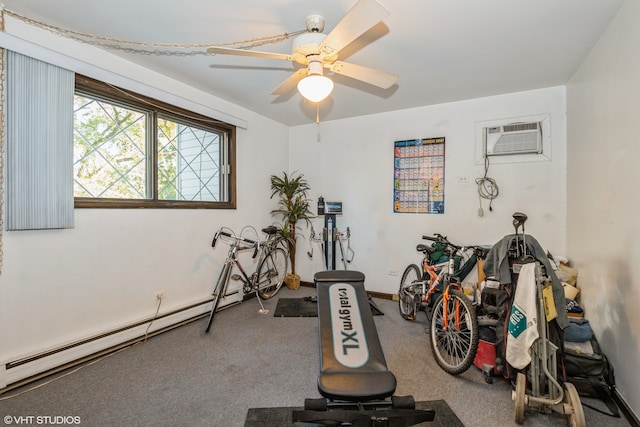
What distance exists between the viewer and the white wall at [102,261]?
2066 millimetres

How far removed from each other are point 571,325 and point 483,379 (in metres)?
0.75

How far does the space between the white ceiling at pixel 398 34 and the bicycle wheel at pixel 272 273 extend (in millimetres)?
2291

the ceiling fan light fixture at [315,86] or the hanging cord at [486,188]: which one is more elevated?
the ceiling fan light fixture at [315,86]

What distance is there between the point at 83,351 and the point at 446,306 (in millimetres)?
3006

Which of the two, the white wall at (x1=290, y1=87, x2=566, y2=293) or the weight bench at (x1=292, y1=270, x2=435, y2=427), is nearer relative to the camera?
the weight bench at (x1=292, y1=270, x2=435, y2=427)

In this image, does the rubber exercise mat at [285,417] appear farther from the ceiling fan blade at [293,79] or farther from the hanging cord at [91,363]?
the ceiling fan blade at [293,79]

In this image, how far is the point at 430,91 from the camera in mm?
3270

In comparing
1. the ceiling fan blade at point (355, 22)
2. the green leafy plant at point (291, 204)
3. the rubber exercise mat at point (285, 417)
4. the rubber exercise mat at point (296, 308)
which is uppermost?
the ceiling fan blade at point (355, 22)

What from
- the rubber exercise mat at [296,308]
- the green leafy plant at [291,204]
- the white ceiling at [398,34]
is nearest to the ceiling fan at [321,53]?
the white ceiling at [398,34]

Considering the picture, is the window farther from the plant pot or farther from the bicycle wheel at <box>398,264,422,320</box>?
the bicycle wheel at <box>398,264,422,320</box>

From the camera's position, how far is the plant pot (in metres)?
4.50

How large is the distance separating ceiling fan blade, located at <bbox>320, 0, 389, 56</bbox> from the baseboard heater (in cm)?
288

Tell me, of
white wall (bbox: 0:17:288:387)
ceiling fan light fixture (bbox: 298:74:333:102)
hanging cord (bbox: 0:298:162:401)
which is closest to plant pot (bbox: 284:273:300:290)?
white wall (bbox: 0:17:288:387)

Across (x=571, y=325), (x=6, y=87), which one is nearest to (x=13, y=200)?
(x=6, y=87)
